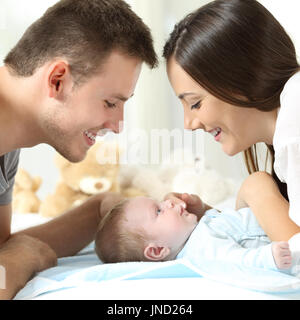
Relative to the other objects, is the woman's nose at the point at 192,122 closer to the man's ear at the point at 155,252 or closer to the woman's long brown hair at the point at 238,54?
the woman's long brown hair at the point at 238,54

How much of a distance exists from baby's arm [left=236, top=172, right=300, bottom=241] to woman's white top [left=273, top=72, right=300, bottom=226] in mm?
79

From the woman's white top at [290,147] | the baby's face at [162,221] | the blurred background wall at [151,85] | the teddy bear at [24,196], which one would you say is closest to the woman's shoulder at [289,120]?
the woman's white top at [290,147]

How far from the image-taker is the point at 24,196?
2.84 m

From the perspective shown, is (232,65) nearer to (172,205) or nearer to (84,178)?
(172,205)

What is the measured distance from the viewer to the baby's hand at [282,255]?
1204 mm

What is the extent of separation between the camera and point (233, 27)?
60.3 inches

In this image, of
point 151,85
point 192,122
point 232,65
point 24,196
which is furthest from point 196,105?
point 151,85

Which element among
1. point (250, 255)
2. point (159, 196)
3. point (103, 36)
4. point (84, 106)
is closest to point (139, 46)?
point (103, 36)

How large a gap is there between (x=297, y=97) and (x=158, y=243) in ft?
1.93

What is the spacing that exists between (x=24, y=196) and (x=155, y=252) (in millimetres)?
1507

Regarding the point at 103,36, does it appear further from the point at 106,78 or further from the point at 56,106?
the point at 56,106

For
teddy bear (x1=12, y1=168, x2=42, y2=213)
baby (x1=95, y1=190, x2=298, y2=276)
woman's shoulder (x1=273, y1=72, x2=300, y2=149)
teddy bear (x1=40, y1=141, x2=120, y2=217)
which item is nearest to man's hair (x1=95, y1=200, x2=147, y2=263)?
baby (x1=95, y1=190, x2=298, y2=276)

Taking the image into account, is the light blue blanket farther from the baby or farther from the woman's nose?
the woman's nose

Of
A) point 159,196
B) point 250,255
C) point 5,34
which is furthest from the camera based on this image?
point 5,34
